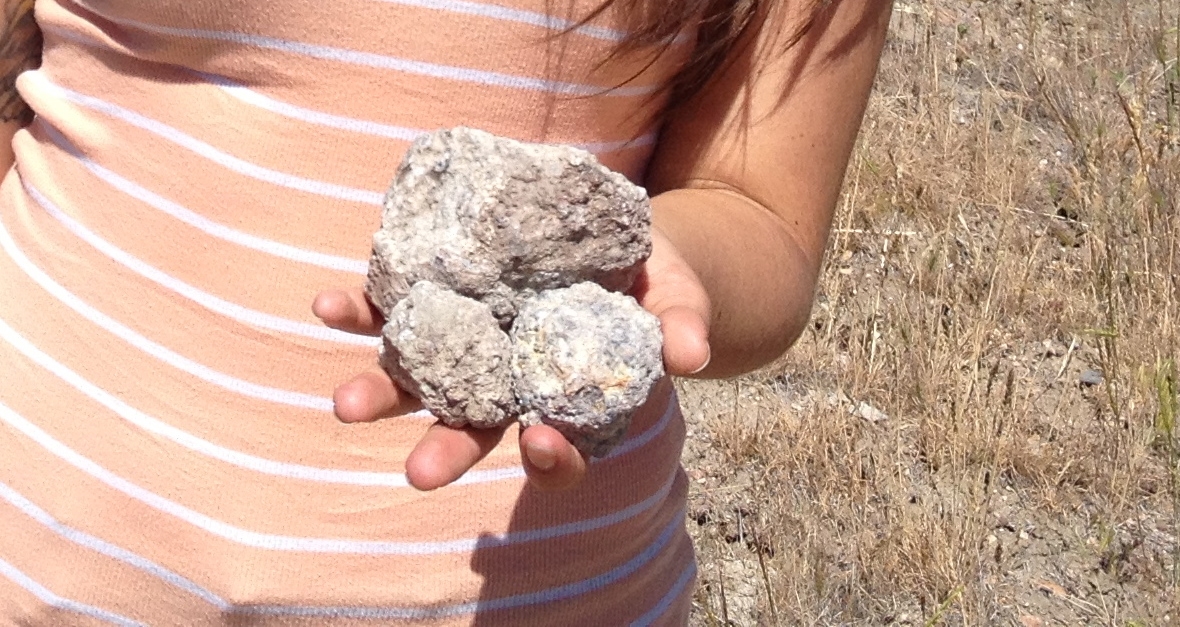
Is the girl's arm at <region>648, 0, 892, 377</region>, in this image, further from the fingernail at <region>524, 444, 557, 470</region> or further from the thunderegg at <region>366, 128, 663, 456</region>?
the fingernail at <region>524, 444, 557, 470</region>

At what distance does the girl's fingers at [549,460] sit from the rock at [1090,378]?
8.50 ft

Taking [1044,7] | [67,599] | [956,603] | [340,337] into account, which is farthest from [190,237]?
[1044,7]

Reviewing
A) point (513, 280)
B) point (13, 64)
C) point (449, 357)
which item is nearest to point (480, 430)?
point (449, 357)

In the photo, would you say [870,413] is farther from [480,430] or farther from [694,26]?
[480,430]

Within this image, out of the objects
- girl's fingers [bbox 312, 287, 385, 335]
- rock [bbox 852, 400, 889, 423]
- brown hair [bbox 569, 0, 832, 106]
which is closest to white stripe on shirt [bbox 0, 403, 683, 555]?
girl's fingers [bbox 312, 287, 385, 335]

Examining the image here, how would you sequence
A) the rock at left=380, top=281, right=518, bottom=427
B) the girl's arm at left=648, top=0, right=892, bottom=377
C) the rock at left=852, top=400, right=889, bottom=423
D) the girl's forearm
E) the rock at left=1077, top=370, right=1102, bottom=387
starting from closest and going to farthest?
the rock at left=380, top=281, right=518, bottom=427 → the girl's forearm → the girl's arm at left=648, top=0, right=892, bottom=377 → the rock at left=852, top=400, right=889, bottom=423 → the rock at left=1077, top=370, right=1102, bottom=387

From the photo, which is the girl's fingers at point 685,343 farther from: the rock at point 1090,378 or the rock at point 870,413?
the rock at point 1090,378

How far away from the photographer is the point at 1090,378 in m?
3.08

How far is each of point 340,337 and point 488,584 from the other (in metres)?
0.29

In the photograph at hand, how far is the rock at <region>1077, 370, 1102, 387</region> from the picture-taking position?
121 inches

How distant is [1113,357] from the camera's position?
288cm

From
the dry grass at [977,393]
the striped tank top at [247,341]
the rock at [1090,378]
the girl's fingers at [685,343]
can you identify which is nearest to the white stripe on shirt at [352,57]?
the striped tank top at [247,341]

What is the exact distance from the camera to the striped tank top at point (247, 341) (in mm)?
1062

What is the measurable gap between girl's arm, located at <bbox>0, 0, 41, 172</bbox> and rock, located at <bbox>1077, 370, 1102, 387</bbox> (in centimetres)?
275
